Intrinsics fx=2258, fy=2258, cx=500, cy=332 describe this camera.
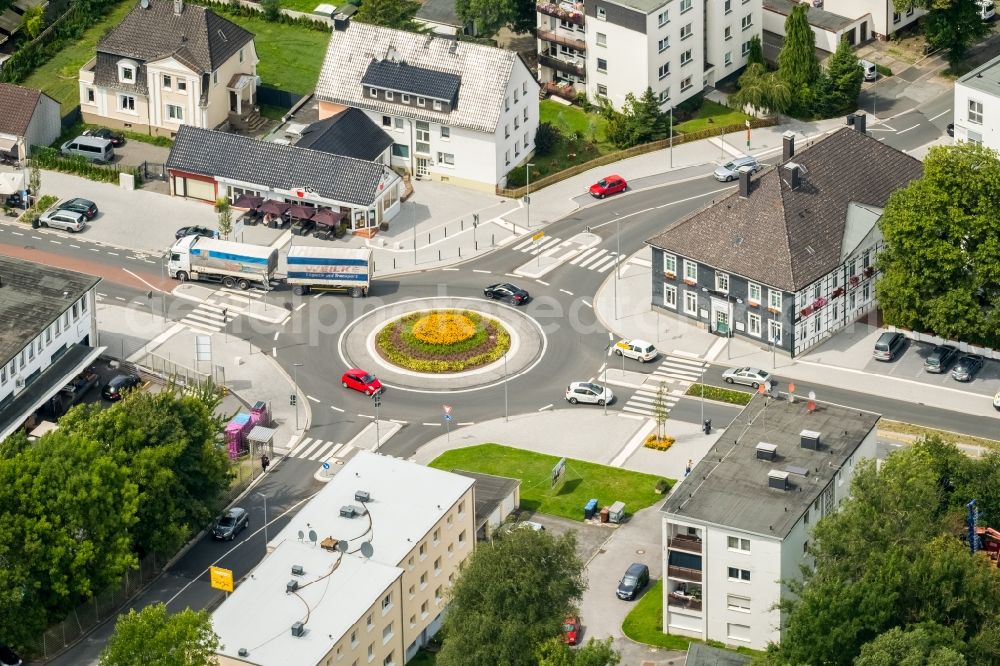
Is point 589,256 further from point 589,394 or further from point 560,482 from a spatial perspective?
point 560,482

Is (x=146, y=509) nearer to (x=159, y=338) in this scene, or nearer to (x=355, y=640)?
(x=355, y=640)

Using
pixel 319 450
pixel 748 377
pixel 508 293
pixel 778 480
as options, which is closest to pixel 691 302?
pixel 748 377

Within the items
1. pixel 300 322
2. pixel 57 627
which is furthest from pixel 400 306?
pixel 57 627

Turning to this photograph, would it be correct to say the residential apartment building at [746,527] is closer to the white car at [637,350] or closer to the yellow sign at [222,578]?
the white car at [637,350]

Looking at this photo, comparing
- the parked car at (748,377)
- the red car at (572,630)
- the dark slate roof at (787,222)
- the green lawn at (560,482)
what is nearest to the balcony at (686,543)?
the red car at (572,630)

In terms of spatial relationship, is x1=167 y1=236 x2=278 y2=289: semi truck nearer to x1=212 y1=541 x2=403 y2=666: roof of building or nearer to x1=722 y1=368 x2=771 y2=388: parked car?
x1=722 y1=368 x2=771 y2=388: parked car

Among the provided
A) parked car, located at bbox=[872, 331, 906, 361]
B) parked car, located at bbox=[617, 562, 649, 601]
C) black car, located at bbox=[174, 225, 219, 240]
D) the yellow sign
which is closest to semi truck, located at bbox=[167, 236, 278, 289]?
black car, located at bbox=[174, 225, 219, 240]

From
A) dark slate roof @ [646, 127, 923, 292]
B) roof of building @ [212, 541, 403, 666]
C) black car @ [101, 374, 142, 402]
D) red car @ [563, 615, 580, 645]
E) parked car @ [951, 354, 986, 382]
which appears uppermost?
dark slate roof @ [646, 127, 923, 292]
